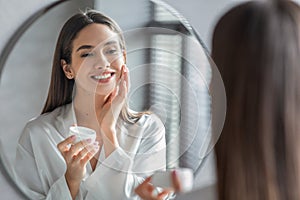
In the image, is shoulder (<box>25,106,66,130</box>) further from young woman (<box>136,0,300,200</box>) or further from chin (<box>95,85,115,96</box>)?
young woman (<box>136,0,300,200</box>)

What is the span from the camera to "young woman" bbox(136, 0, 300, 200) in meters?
0.71

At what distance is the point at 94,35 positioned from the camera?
1053 mm

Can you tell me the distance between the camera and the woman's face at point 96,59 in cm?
105

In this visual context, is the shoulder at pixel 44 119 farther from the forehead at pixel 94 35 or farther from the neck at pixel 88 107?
the forehead at pixel 94 35

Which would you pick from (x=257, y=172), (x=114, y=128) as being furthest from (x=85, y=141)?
(x=257, y=172)

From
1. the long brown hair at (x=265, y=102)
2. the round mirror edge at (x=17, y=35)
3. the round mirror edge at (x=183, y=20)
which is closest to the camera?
the long brown hair at (x=265, y=102)

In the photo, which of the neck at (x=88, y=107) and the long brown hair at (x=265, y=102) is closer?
the long brown hair at (x=265, y=102)

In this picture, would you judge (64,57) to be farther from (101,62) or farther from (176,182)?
(176,182)

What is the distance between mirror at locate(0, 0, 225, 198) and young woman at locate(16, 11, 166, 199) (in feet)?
0.06

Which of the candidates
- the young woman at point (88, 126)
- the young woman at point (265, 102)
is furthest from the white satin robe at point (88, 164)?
the young woman at point (265, 102)

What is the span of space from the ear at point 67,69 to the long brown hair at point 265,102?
40cm

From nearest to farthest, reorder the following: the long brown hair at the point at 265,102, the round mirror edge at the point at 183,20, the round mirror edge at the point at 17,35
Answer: the long brown hair at the point at 265,102, the round mirror edge at the point at 17,35, the round mirror edge at the point at 183,20

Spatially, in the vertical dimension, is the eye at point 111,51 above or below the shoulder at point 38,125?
above

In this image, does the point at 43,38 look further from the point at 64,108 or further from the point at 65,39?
the point at 64,108
